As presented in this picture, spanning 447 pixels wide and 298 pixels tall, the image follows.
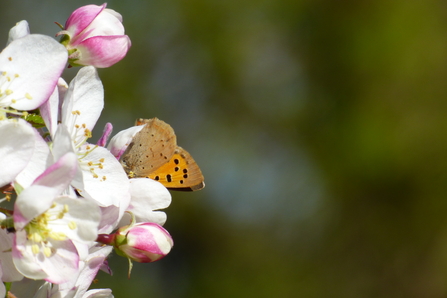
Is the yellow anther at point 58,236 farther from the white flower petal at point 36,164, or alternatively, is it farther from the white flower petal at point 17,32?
the white flower petal at point 17,32

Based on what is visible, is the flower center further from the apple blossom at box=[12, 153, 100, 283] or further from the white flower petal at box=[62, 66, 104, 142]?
the white flower petal at box=[62, 66, 104, 142]

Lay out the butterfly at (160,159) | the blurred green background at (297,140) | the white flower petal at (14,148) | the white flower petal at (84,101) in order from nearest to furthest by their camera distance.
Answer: the white flower petal at (14,148)
the white flower petal at (84,101)
the butterfly at (160,159)
the blurred green background at (297,140)

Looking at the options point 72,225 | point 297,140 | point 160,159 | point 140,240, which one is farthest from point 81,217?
point 297,140

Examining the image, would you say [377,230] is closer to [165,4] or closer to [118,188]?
[165,4]

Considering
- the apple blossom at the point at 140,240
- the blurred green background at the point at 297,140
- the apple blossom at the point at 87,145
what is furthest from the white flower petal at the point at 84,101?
the blurred green background at the point at 297,140

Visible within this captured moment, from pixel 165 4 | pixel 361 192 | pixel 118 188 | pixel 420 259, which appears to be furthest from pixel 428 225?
pixel 118 188
